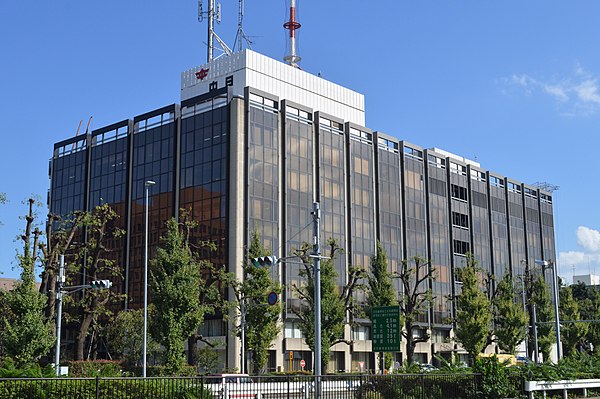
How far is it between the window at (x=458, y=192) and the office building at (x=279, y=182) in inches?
6.6

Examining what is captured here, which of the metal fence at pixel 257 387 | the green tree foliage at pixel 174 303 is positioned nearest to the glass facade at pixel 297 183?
the green tree foliage at pixel 174 303

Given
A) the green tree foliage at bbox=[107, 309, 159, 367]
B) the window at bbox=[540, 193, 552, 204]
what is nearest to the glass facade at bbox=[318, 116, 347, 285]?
the green tree foliage at bbox=[107, 309, 159, 367]

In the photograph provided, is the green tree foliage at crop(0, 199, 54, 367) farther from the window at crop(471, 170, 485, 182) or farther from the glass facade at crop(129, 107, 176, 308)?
the window at crop(471, 170, 485, 182)

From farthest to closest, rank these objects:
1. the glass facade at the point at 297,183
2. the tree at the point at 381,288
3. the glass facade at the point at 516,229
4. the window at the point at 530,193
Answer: the window at the point at 530,193 < the glass facade at the point at 516,229 < the glass facade at the point at 297,183 < the tree at the point at 381,288

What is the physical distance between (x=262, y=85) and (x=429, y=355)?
108ft

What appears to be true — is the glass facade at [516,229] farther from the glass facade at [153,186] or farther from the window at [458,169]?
the glass facade at [153,186]

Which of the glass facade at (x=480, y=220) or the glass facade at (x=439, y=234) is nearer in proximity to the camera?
the glass facade at (x=439, y=234)

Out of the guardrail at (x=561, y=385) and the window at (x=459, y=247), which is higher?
the window at (x=459, y=247)

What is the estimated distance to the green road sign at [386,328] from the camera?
31656mm

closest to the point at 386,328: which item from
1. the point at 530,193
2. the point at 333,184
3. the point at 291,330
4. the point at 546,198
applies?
the point at 291,330

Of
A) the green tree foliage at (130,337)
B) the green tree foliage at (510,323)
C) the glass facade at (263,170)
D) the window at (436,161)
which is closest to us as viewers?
the green tree foliage at (130,337)

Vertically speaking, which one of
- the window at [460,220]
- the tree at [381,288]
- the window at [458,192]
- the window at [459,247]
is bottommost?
the tree at [381,288]

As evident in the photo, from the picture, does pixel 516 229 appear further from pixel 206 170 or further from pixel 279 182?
pixel 206 170

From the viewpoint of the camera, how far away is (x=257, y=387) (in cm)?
2292
